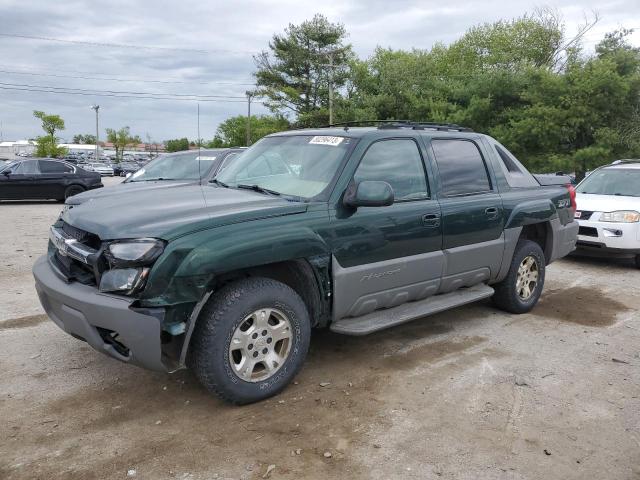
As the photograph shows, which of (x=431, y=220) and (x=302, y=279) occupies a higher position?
(x=431, y=220)

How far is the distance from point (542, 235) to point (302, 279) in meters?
3.30

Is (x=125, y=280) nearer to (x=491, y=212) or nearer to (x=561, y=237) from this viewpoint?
(x=491, y=212)

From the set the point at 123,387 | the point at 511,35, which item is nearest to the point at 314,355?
the point at 123,387

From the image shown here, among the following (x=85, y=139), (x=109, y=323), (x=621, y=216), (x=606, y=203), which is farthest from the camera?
(x=85, y=139)

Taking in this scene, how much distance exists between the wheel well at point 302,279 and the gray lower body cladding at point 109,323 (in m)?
0.81

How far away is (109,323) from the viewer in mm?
3043

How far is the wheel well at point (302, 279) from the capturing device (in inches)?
143

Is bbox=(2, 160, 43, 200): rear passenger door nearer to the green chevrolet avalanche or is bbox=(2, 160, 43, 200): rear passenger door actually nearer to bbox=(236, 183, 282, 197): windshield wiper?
the green chevrolet avalanche

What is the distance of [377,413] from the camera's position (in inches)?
134

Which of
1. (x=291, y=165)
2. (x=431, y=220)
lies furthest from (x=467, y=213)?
(x=291, y=165)

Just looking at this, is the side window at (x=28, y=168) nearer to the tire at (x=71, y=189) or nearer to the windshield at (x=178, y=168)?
the tire at (x=71, y=189)

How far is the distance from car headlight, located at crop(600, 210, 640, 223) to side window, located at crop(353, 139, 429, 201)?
4898mm

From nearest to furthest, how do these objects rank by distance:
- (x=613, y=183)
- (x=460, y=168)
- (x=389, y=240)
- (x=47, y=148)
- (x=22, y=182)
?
(x=389, y=240) < (x=460, y=168) < (x=613, y=183) < (x=22, y=182) < (x=47, y=148)

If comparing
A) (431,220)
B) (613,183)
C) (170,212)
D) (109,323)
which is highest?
(613,183)
